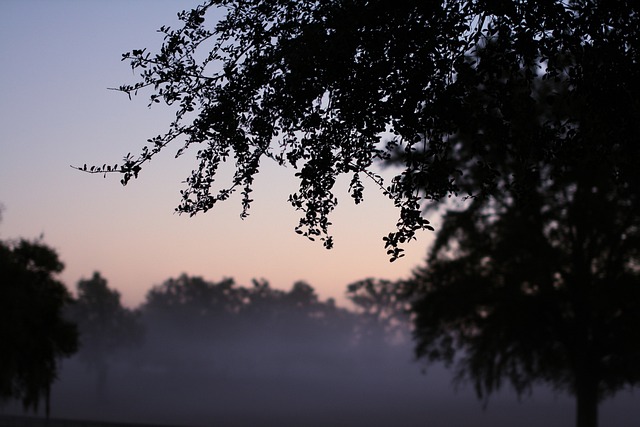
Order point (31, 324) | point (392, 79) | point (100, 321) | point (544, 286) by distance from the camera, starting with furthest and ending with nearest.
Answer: point (100, 321), point (31, 324), point (544, 286), point (392, 79)

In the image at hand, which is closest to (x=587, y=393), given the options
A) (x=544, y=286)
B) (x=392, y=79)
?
(x=544, y=286)

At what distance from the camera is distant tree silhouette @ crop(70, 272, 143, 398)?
278ft

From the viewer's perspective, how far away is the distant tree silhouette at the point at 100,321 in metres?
84.8

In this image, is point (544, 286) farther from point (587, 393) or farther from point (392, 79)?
point (392, 79)

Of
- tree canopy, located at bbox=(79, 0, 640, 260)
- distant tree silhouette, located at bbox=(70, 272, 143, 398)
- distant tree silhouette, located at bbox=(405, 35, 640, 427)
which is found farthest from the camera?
distant tree silhouette, located at bbox=(70, 272, 143, 398)

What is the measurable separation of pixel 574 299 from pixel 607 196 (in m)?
2.95

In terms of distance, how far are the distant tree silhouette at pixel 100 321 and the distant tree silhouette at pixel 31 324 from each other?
5860cm

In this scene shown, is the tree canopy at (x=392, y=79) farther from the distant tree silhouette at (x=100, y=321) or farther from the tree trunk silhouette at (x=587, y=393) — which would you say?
the distant tree silhouette at (x=100, y=321)

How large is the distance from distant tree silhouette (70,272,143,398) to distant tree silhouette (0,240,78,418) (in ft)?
192

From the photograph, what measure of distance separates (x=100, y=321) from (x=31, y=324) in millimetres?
61692

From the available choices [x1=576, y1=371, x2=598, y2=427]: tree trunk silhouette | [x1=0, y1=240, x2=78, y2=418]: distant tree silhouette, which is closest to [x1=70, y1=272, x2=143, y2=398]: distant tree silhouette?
[x1=0, y1=240, x2=78, y2=418]: distant tree silhouette

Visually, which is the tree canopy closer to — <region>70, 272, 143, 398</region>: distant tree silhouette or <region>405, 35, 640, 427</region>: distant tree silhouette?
<region>405, 35, 640, 427</region>: distant tree silhouette

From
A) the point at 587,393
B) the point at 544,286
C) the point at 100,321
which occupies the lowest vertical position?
the point at 587,393

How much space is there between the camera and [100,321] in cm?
8588
